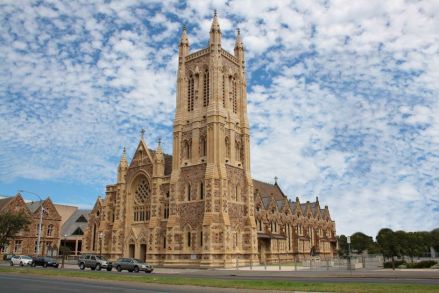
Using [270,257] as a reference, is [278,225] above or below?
above

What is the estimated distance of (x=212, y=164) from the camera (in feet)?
176

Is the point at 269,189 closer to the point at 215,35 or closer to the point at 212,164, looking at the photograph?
the point at 212,164

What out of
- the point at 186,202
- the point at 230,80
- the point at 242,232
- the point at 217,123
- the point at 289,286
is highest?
the point at 230,80

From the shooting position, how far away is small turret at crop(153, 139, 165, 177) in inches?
2334

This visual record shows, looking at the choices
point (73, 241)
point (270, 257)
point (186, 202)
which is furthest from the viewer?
point (73, 241)

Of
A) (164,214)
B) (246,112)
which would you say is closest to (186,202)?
(164,214)

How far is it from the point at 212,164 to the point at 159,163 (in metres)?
9.38

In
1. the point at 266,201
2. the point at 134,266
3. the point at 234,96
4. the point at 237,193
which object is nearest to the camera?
the point at 134,266

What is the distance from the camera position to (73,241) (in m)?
90.7

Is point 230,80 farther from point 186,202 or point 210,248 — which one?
point 210,248

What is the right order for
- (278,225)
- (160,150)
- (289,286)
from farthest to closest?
(278,225), (160,150), (289,286)

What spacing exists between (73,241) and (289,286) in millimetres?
77920

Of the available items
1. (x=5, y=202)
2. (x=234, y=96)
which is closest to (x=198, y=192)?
(x=234, y=96)

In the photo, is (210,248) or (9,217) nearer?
(210,248)
